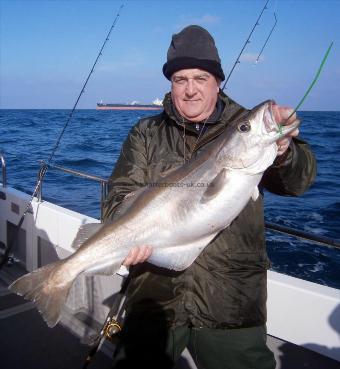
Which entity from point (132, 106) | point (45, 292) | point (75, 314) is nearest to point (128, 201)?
point (45, 292)

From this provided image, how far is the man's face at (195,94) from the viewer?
9.66 feet

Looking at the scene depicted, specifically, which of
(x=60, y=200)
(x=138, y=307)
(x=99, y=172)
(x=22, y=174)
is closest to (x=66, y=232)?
(x=138, y=307)

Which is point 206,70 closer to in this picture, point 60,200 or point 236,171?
point 236,171

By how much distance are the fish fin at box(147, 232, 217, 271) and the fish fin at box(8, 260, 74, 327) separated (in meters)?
0.65

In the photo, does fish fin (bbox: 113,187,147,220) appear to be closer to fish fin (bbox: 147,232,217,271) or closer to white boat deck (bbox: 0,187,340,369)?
fish fin (bbox: 147,232,217,271)

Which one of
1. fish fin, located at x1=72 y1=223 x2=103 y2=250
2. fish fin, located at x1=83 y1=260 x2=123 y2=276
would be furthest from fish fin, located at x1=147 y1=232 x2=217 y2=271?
fish fin, located at x1=72 y1=223 x2=103 y2=250

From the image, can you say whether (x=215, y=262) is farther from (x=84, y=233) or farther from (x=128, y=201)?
(x=84, y=233)

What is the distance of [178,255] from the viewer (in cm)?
269

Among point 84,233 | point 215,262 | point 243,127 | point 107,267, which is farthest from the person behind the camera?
point 84,233

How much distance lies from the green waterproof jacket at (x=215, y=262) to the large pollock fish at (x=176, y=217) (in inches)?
5.2

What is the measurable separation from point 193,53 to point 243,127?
80 cm

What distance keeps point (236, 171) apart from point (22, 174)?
15861 millimetres

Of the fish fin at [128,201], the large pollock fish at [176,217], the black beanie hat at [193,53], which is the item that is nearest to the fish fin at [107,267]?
the large pollock fish at [176,217]

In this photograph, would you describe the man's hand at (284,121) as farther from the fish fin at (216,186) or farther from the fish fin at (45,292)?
the fish fin at (45,292)
